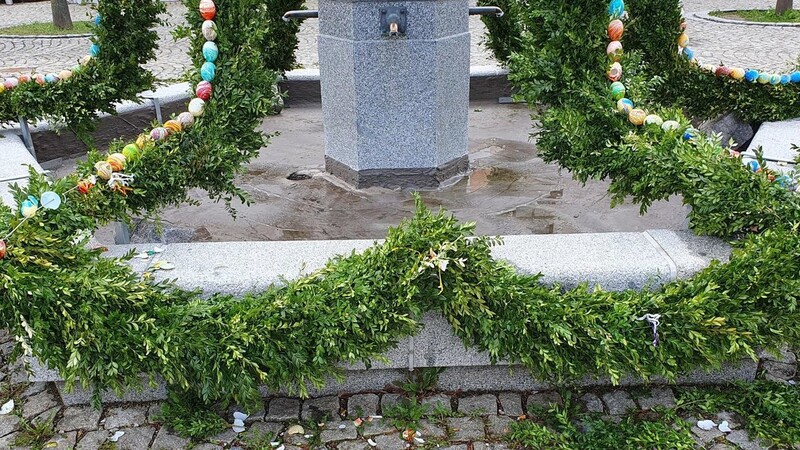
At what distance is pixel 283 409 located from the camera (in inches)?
130

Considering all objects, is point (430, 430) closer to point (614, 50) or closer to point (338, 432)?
point (338, 432)

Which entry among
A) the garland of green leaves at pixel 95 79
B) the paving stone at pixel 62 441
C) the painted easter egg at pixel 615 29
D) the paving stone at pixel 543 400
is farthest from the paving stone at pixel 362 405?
the garland of green leaves at pixel 95 79


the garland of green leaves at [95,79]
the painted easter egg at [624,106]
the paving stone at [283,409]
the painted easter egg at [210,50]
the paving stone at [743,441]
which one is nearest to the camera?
the paving stone at [743,441]

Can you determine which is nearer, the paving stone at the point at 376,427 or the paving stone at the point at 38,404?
the paving stone at the point at 376,427

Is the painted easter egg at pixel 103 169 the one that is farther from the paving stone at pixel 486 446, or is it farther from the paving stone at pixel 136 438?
the paving stone at pixel 486 446

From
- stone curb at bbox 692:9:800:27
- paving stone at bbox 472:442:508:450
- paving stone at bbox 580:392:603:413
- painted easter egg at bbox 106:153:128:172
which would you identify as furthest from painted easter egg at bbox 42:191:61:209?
stone curb at bbox 692:9:800:27

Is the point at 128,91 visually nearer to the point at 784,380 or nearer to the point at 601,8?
the point at 601,8

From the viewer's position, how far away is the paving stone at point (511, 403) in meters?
3.28

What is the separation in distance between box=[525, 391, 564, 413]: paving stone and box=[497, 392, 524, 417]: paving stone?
0.14 feet

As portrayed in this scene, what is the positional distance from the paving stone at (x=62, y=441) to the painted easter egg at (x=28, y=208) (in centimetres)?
96

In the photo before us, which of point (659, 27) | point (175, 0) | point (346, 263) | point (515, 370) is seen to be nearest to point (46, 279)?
point (346, 263)

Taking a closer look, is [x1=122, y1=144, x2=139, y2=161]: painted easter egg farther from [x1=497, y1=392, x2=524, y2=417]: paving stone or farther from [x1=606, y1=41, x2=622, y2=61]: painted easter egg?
[x1=606, y1=41, x2=622, y2=61]: painted easter egg

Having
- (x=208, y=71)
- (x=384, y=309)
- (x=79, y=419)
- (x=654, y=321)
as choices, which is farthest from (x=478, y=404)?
(x=208, y=71)

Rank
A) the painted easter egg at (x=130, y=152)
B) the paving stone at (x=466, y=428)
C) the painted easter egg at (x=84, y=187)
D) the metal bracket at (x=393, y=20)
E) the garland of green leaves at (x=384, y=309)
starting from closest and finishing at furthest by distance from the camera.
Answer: the garland of green leaves at (x=384, y=309)
the paving stone at (x=466, y=428)
the painted easter egg at (x=84, y=187)
the painted easter egg at (x=130, y=152)
the metal bracket at (x=393, y=20)
